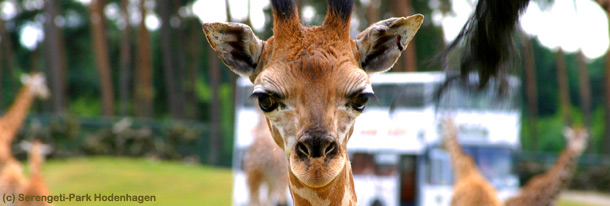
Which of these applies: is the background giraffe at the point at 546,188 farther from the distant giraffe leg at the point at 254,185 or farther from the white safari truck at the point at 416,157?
the white safari truck at the point at 416,157

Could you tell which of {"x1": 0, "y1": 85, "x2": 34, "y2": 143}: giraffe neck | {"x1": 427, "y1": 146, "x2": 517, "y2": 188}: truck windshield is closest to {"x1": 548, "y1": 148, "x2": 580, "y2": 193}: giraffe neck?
{"x1": 427, "y1": 146, "x2": 517, "y2": 188}: truck windshield

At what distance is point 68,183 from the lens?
72.3 ft

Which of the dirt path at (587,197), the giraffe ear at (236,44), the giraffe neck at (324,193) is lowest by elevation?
the dirt path at (587,197)

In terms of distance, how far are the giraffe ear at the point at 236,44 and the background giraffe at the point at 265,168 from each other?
311 inches

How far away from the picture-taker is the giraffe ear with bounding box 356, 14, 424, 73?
11.9 ft

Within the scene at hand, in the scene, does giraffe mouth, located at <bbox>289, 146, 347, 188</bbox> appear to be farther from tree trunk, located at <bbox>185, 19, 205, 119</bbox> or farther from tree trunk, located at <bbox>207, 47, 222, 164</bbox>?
tree trunk, located at <bbox>185, 19, 205, 119</bbox>

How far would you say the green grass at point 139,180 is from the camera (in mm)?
21562

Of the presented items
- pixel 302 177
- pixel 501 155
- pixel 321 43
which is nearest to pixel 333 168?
pixel 302 177

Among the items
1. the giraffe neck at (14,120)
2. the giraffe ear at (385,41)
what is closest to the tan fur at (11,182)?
the giraffe neck at (14,120)

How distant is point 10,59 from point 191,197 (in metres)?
25.3

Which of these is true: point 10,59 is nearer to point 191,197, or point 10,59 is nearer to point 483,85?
point 191,197

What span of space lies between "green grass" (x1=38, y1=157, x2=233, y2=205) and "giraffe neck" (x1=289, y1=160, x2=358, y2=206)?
1753cm

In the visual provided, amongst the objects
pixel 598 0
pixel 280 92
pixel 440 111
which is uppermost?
pixel 598 0

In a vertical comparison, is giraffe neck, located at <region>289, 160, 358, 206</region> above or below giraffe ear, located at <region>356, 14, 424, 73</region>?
below
